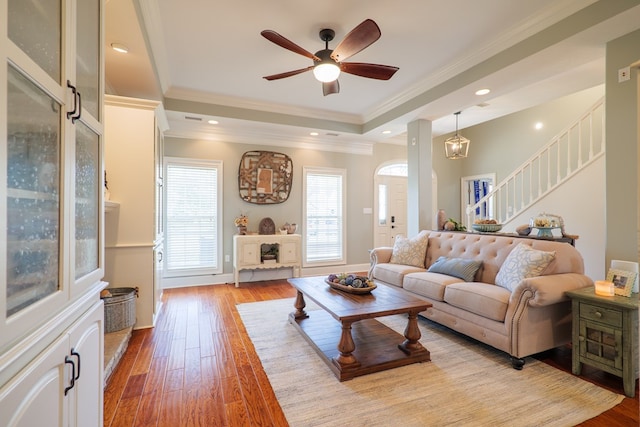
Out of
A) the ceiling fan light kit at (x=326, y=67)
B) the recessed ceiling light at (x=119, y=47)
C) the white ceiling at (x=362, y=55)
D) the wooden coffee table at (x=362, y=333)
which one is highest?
the white ceiling at (x=362, y=55)

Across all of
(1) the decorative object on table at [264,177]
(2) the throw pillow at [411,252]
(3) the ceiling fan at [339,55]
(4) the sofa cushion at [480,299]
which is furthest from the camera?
(1) the decorative object on table at [264,177]

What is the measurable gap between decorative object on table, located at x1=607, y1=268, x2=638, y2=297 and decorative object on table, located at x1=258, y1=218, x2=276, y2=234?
431 cm

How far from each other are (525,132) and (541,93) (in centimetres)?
257

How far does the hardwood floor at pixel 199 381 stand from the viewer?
5.91 ft

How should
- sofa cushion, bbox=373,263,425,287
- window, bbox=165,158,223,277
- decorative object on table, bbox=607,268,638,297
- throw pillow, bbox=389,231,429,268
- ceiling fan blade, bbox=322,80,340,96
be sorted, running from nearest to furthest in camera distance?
decorative object on table, bbox=607,268,638,297 < ceiling fan blade, bbox=322,80,340,96 < sofa cushion, bbox=373,263,425,287 < throw pillow, bbox=389,231,429,268 < window, bbox=165,158,223,277

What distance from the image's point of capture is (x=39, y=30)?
0.93 m

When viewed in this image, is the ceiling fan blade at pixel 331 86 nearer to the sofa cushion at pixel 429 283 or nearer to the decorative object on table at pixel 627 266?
the sofa cushion at pixel 429 283

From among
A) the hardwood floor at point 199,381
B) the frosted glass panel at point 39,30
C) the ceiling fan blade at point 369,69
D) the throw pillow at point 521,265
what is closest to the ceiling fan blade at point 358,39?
the ceiling fan blade at point 369,69

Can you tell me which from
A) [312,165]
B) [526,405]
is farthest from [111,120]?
[526,405]

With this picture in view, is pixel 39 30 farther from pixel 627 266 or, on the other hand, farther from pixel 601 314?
pixel 627 266

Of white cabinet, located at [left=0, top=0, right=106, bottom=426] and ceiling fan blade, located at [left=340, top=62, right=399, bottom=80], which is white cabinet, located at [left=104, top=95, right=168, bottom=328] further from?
ceiling fan blade, located at [left=340, top=62, right=399, bottom=80]

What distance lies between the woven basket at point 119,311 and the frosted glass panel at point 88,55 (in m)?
2.10

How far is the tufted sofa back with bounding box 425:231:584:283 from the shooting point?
263cm

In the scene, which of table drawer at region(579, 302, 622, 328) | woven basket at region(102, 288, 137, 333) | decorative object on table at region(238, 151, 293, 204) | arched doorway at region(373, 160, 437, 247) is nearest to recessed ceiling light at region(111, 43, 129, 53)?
woven basket at region(102, 288, 137, 333)
